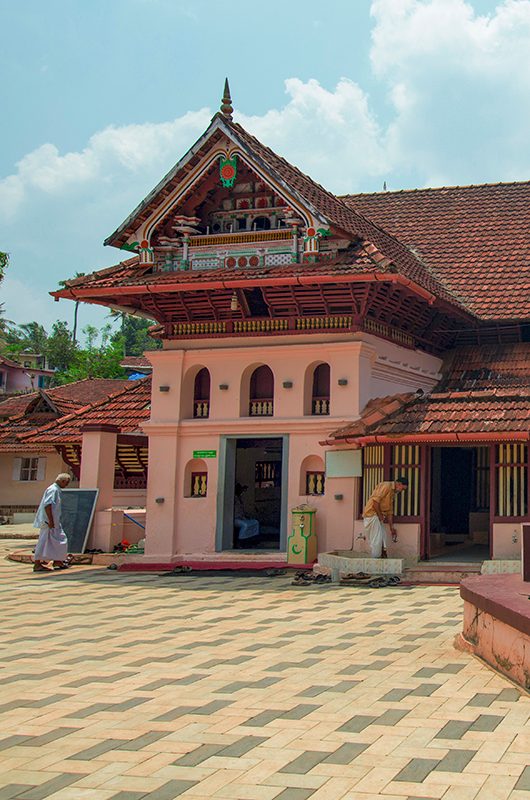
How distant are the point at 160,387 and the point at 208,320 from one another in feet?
4.99

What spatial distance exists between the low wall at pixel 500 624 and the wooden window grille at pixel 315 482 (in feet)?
25.2

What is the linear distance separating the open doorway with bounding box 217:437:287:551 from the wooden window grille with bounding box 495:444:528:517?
375cm

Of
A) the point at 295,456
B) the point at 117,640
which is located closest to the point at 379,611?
the point at 117,640

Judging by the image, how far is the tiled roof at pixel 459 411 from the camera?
15.0m

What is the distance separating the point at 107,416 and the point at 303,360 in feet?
18.2

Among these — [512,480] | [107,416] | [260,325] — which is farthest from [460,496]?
[107,416]

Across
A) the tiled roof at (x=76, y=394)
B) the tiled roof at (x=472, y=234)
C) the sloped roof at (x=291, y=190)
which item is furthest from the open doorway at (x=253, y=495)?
the tiled roof at (x=76, y=394)

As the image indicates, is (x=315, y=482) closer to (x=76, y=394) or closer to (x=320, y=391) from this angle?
(x=320, y=391)

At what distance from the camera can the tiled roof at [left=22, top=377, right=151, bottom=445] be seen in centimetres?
2062

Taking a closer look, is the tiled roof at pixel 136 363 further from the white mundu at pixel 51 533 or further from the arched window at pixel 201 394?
the white mundu at pixel 51 533

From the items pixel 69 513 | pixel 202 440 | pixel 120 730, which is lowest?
pixel 120 730

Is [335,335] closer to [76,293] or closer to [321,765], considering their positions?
[76,293]

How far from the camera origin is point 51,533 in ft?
54.2

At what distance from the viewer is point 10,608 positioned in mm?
Answer: 12078
